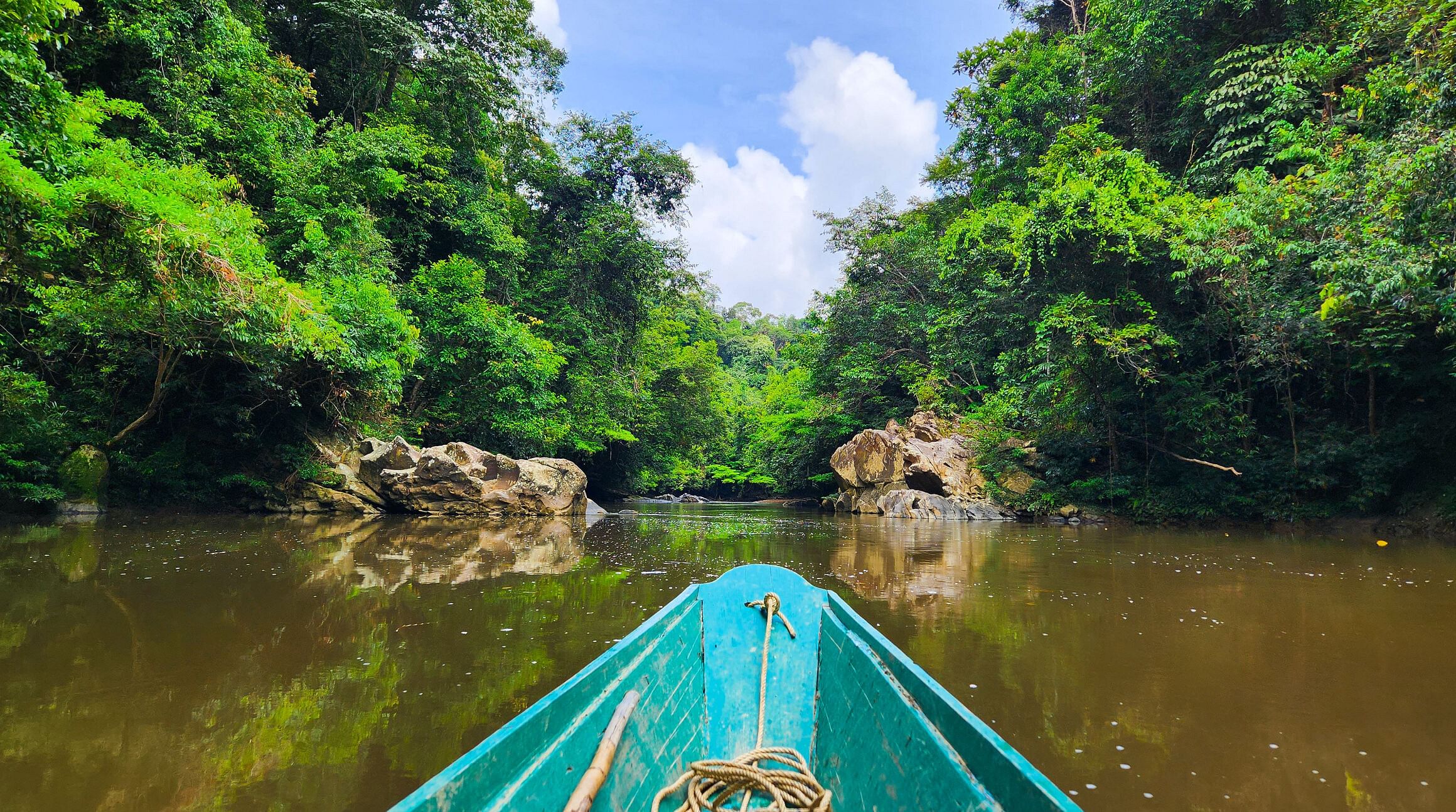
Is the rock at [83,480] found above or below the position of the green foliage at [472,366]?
below

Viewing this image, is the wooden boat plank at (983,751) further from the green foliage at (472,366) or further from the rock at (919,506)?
the green foliage at (472,366)

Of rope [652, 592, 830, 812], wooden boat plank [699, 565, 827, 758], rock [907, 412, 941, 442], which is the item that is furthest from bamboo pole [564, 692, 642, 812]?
rock [907, 412, 941, 442]

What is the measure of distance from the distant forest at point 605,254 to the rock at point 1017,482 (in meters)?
0.26

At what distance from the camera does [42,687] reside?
274cm

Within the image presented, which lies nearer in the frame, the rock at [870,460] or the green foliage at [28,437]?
the green foliage at [28,437]

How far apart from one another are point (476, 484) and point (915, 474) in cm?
1047

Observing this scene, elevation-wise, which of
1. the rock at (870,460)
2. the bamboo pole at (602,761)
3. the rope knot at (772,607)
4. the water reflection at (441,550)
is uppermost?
the rock at (870,460)

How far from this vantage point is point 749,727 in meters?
2.28

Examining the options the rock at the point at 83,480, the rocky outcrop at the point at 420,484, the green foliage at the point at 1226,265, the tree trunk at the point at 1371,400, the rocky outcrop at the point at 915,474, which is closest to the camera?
the green foliage at the point at 1226,265

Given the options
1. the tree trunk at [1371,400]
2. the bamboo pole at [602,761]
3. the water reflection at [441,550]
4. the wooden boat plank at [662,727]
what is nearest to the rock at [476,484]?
the water reflection at [441,550]

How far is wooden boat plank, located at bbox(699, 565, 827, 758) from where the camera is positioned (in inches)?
88.4

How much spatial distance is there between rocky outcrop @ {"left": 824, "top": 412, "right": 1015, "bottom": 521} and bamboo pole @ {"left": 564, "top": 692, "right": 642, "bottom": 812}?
44.1 ft

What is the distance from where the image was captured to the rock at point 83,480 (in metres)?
9.68

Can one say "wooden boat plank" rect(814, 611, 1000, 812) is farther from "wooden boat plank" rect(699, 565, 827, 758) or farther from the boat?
"wooden boat plank" rect(699, 565, 827, 758)
